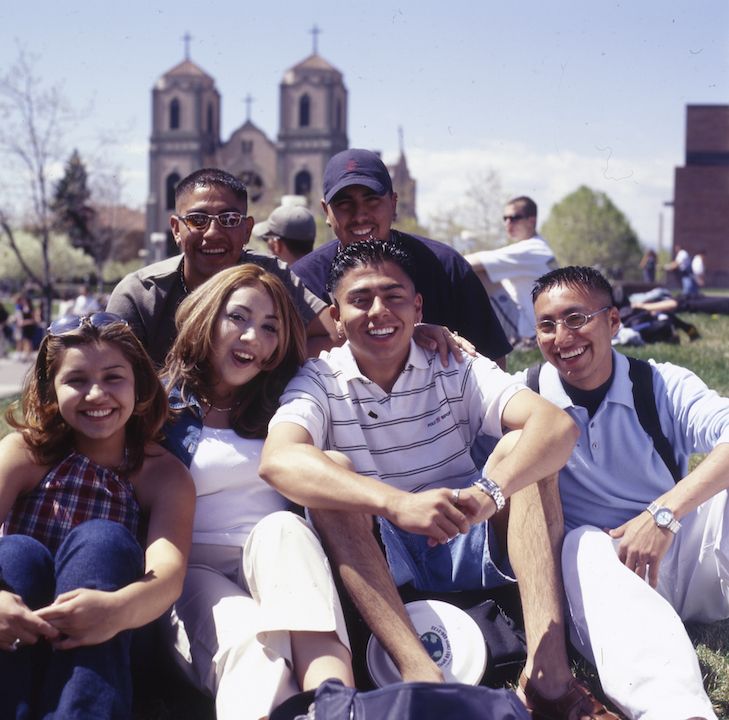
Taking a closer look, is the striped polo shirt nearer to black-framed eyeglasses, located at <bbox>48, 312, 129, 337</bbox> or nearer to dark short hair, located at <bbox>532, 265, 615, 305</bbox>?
dark short hair, located at <bbox>532, 265, 615, 305</bbox>

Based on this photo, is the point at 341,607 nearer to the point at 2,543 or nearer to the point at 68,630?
the point at 68,630

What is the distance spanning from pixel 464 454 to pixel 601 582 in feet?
2.64

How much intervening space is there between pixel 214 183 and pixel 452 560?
2.25 m

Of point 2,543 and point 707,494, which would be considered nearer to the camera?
point 2,543

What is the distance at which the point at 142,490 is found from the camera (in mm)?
3180

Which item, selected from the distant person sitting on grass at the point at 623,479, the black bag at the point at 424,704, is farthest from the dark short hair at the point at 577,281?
the black bag at the point at 424,704

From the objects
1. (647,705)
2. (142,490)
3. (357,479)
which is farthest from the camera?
(142,490)

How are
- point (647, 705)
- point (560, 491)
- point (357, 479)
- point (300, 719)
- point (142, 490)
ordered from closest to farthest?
point (300, 719) < point (647, 705) < point (357, 479) < point (142, 490) < point (560, 491)

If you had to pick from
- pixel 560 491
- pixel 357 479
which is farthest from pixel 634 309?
pixel 357 479

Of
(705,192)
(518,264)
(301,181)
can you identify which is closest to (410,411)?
(518,264)

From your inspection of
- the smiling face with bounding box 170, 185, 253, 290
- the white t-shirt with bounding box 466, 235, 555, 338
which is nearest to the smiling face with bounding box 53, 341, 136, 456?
the smiling face with bounding box 170, 185, 253, 290

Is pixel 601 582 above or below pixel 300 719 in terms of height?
above

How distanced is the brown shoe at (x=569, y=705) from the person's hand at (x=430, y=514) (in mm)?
575

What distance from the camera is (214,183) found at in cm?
462
